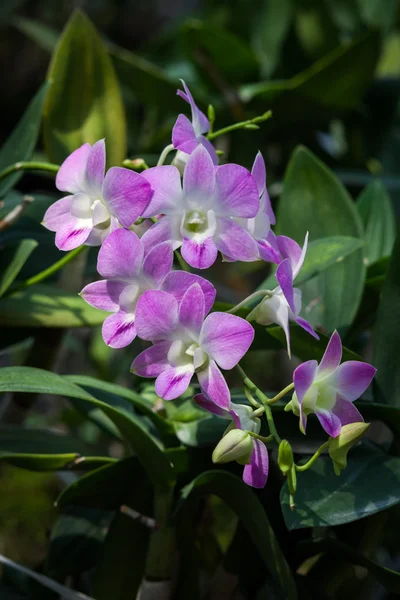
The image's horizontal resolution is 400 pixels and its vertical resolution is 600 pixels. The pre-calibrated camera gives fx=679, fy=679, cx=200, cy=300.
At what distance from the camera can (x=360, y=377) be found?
0.39 m

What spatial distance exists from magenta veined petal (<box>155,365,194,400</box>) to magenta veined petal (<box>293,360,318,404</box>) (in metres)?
0.06

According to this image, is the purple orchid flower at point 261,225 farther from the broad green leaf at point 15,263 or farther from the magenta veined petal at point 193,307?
the broad green leaf at point 15,263

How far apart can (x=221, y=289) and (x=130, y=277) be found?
0.61 meters

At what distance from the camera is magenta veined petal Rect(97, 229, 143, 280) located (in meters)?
0.38

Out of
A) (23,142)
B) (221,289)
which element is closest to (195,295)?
(23,142)

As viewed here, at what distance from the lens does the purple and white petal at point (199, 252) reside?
37 centimetres

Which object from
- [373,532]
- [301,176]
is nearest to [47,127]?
[301,176]

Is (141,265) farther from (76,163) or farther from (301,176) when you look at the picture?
(301,176)

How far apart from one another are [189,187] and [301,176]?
0.88ft

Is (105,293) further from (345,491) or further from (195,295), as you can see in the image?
(345,491)

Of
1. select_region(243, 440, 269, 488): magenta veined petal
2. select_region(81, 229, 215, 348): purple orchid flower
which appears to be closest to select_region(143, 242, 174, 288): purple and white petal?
select_region(81, 229, 215, 348): purple orchid flower

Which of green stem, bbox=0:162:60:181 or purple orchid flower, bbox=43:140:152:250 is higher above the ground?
purple orchid flower, bbox=43:140:152:250

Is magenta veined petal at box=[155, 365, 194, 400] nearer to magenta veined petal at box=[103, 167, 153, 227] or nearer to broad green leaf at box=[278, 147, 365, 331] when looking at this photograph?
magenta veined petal at box=[103, 167, 153, 227]

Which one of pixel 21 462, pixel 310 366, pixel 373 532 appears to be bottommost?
pixel 373 532
